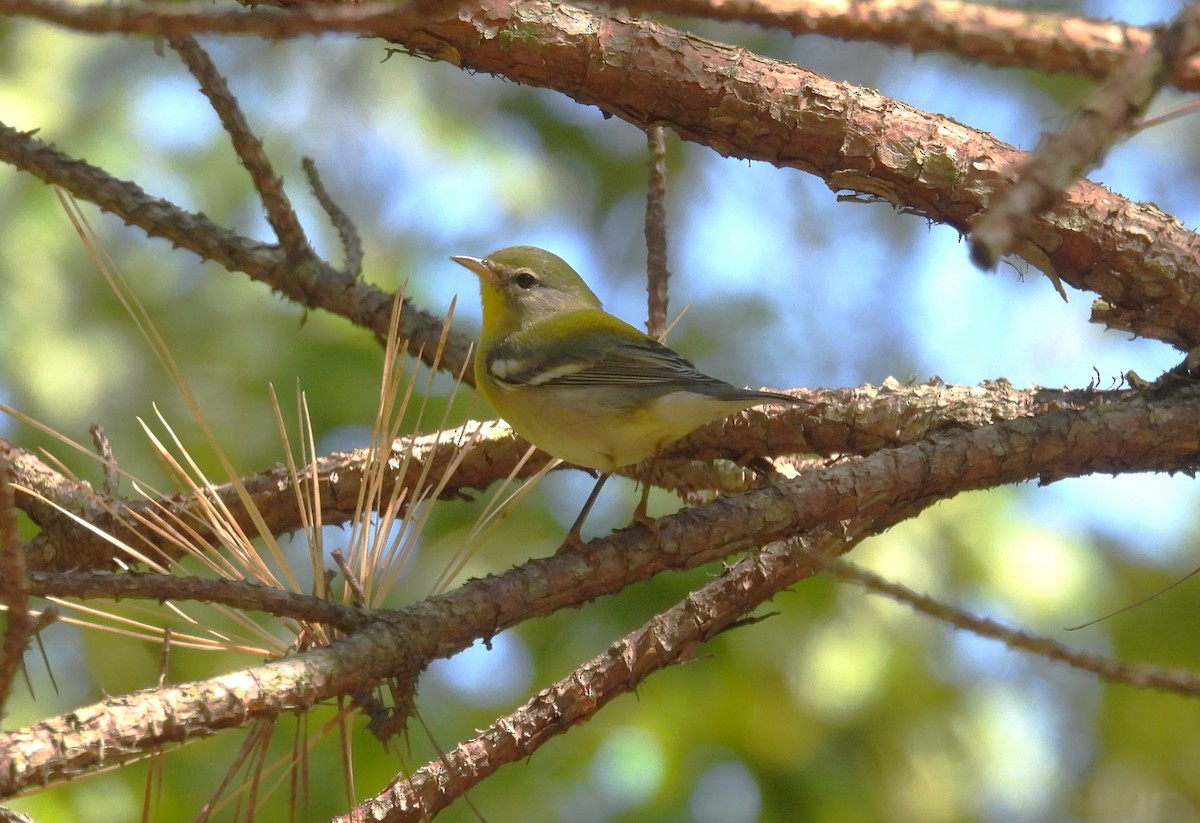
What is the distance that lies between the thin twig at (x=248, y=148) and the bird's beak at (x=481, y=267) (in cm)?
80

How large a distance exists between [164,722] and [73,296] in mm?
3397

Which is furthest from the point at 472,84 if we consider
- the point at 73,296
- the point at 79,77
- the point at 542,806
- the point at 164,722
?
the point at 164,722

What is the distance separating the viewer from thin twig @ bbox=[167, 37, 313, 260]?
9.32 ft

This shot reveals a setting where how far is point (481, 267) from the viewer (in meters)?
3.84

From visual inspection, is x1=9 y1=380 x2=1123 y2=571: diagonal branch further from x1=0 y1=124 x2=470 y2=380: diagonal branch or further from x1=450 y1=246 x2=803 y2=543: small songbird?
x1=0 y1=124 x2=470 y2=380: diagonal branch

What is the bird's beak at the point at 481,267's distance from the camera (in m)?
3.82

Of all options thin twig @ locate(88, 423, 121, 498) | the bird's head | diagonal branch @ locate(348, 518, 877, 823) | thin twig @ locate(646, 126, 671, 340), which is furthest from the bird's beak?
diagonal branch @ locate(348, 518, 877, 823)

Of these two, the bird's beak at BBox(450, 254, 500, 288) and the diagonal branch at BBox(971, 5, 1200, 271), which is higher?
the bird's beak at BBox(450, 254, 500, 288)

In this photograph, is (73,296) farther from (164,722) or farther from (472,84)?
(164,722)

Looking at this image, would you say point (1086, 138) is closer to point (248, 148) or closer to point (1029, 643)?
point (1029, 643)

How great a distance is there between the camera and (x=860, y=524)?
2.50 metres

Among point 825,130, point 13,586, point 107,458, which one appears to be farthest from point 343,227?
point 13,586

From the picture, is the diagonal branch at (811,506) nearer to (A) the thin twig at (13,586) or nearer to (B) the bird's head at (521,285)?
(A) the thin twig at (13,586)

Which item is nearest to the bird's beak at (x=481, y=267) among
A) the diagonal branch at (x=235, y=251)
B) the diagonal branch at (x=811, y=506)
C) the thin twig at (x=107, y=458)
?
the diagonal branch at (x=235, y=251)
